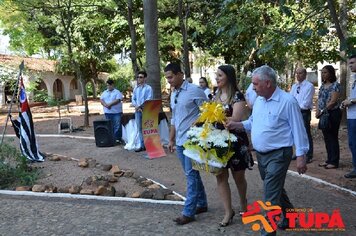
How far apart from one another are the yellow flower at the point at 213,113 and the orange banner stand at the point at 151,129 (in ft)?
15.6

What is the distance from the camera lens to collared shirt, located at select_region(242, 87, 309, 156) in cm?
368

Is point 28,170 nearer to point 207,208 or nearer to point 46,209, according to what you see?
point 46,209

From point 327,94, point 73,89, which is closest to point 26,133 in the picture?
point 327,94

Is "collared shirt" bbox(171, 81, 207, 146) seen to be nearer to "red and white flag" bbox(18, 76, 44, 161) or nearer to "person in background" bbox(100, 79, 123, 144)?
"red and white flag" bbox(18, 76, 44, 161)

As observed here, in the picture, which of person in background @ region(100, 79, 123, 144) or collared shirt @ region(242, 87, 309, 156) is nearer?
collared shirt @ region(242, 87, 309, 156)

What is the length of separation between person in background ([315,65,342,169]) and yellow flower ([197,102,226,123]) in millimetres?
3343

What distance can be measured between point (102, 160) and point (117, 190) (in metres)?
2.64

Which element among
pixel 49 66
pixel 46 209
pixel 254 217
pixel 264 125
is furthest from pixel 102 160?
pixel 49 66

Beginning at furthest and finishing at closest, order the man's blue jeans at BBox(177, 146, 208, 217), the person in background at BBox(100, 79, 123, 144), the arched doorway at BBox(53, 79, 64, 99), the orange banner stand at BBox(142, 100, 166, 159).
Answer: the arched doorway at BBox(53, 79, 64, 99) → the person in background at BBox(100, 79, 123, 144) → the orange banner stand at BBox(142, 100, 166, 159) → the man's blue jeans at BBox(177, 146, 208, 217)

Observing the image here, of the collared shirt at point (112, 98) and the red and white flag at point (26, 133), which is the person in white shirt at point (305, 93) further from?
the red and white flag at point (26, 133)

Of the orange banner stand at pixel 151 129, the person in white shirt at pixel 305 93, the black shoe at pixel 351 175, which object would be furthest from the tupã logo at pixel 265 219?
the orange banner stand at pixel 151 129

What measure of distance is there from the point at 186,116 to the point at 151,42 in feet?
19.3

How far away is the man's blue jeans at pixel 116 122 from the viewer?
1084 centimetres

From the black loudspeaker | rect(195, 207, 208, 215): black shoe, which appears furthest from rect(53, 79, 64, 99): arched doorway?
rect(195, 207, 208, 215): black shoe
